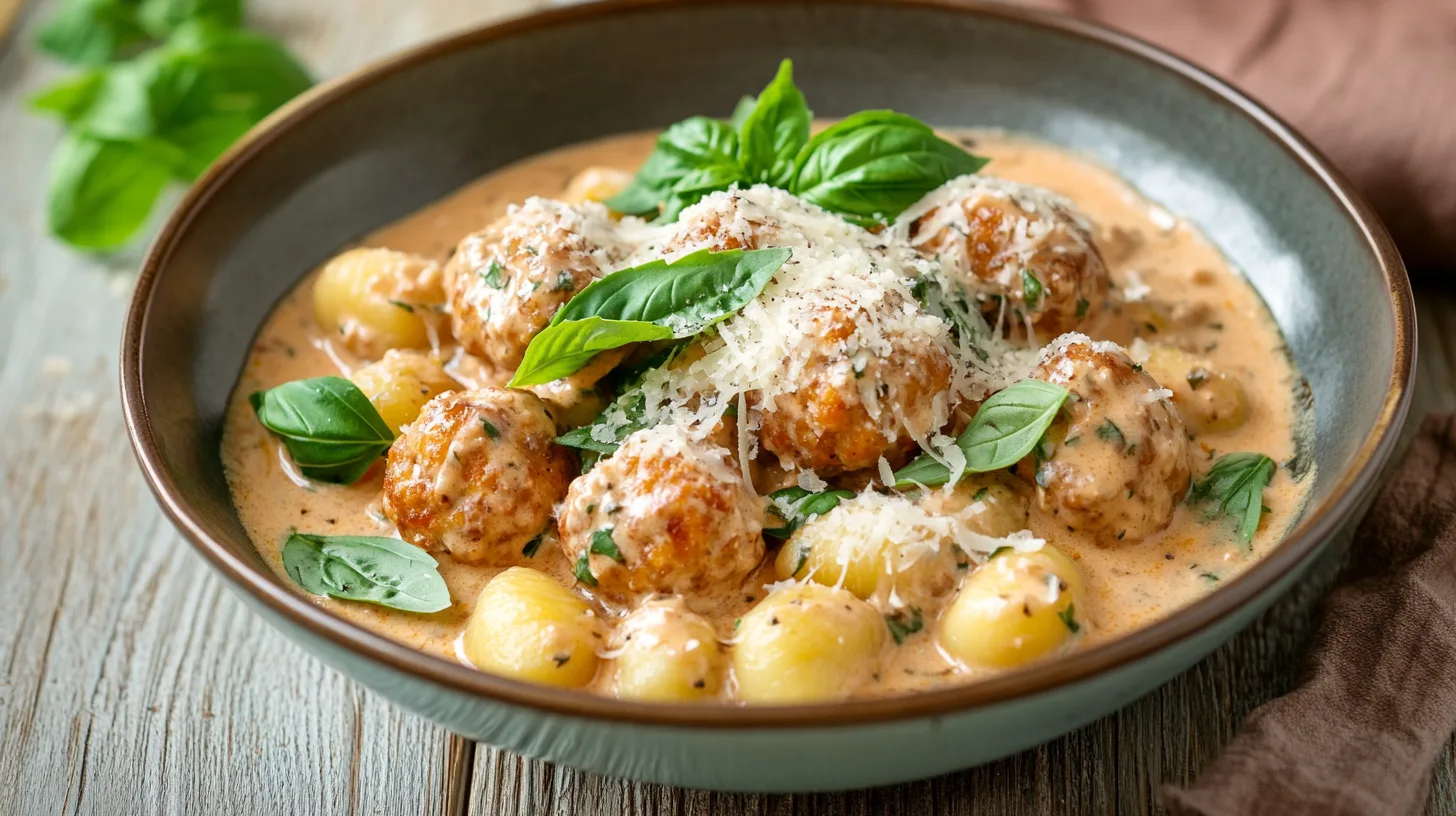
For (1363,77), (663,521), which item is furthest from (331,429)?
(1363,77)

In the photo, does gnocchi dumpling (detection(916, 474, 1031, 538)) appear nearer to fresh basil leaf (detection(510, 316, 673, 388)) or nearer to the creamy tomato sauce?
the creamy tomato sauce

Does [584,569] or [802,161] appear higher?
[802,161]

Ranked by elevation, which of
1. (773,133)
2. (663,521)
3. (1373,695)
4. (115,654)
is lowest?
(115,654)

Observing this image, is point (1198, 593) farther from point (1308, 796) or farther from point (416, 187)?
point (416, 187)

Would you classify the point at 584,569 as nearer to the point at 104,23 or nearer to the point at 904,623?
the point at 904,623

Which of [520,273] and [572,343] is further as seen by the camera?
[520,273]

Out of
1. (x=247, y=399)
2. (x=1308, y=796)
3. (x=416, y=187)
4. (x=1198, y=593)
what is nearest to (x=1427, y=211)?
(x=1198, y=593)
